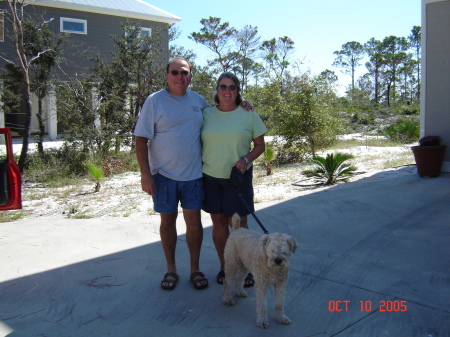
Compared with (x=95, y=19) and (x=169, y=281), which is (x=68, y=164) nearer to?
(x=169, y=281)

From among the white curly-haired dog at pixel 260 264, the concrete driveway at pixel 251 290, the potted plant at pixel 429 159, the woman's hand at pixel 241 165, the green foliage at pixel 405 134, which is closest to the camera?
the white curly-haired dog at pixel 260 264

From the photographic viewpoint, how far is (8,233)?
18.4ft

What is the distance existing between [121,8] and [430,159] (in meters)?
17.1

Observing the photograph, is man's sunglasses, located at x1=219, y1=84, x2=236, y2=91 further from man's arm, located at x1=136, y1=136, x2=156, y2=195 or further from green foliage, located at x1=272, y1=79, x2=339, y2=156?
green foliage, located at x1=272, y1=79, x2=339, y2=156

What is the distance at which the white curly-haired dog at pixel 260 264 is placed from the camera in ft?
9.18

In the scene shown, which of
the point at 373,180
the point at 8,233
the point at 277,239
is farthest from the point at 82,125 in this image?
the point at 277,239

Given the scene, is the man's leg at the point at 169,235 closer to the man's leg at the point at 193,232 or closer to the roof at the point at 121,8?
the man's leg at the point at 193,232

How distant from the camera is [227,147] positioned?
3547 mm

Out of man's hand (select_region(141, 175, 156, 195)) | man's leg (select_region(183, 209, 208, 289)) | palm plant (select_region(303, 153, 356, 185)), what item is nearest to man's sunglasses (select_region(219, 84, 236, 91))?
man's hand (select_region(141, 175, 156, 195))

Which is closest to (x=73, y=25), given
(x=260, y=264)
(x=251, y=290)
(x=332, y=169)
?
(x=332, y=169)

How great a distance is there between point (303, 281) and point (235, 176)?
111 centimetres

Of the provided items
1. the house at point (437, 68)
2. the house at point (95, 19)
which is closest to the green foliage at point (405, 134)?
the house at point (437, 68)

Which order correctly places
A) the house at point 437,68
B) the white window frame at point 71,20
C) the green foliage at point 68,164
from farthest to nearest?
1. the white window frame at point 71,20
2. the green foliage at point 68,164
3. the house at point 437,68

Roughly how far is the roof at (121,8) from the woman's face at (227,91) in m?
18.0
